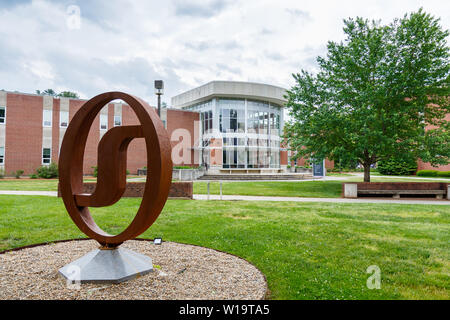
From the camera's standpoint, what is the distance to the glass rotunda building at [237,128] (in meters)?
36.5

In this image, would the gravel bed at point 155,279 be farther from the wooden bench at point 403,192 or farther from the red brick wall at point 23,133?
the red brick wall at point 23,133

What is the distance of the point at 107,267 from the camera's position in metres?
4.54

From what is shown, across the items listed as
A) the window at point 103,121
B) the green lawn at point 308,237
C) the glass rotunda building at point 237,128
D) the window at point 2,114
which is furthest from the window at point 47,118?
the green lawn at point 308,237

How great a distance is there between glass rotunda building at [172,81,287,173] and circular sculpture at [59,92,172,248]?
30.2m

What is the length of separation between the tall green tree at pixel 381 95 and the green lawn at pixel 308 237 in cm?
644

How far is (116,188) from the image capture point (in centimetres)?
459

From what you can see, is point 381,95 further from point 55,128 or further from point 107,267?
point 55,128

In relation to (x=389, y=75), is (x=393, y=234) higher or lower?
lower

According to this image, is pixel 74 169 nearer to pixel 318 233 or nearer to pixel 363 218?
pixel 318 233

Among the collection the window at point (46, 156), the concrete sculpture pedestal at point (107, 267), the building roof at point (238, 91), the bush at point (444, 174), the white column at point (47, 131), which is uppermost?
the building roof at point (238, 91)

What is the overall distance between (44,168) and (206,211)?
80.7ft
